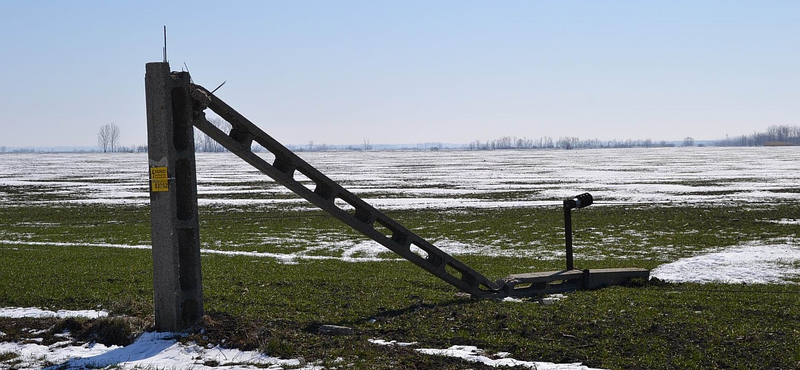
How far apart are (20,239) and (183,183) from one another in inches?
776

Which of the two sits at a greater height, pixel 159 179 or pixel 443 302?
pixel 159 179

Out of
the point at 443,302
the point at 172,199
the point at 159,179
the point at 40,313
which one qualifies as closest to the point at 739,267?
the point at 443,302

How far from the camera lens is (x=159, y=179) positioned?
10172mm

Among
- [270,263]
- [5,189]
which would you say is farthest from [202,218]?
[5,189]

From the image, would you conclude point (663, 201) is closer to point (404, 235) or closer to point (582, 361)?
point (404, 235)

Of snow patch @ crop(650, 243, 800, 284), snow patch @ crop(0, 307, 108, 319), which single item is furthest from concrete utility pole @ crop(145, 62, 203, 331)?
snow patch @ crop(650, 243, 800, 284)

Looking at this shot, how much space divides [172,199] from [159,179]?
334 mm

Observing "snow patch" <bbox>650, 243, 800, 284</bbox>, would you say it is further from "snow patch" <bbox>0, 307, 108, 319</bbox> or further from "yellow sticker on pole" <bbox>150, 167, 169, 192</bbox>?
"snow patch" <bbox>0, 307, 108, 319</bbox>

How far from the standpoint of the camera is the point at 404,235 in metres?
13.1

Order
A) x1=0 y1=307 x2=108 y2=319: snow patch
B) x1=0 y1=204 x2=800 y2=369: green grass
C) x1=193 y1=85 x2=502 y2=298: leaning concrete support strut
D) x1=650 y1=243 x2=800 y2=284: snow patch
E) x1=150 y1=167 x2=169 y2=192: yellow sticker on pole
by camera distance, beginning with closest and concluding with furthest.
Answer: x1=0 y1=204 x2=800 y2=369: green grass → x1=150 y1=167 x2=169 y2=192: yellow sticker on pole → x1=193 y1=85 x2=502 y2=298: leaning concrete support strut → x1=0 y1=307 x2=108 y2=319: snow patch → x1=650 y1=243 x2=800 y2=284: snow patch

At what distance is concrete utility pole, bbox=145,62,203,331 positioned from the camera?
402 inches

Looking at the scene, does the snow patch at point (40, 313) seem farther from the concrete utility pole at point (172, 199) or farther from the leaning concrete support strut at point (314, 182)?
→ the leaning concrete support strut at point (314, 182)

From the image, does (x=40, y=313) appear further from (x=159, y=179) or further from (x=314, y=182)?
(x=314, y=182)

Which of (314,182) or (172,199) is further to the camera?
(314,182)
